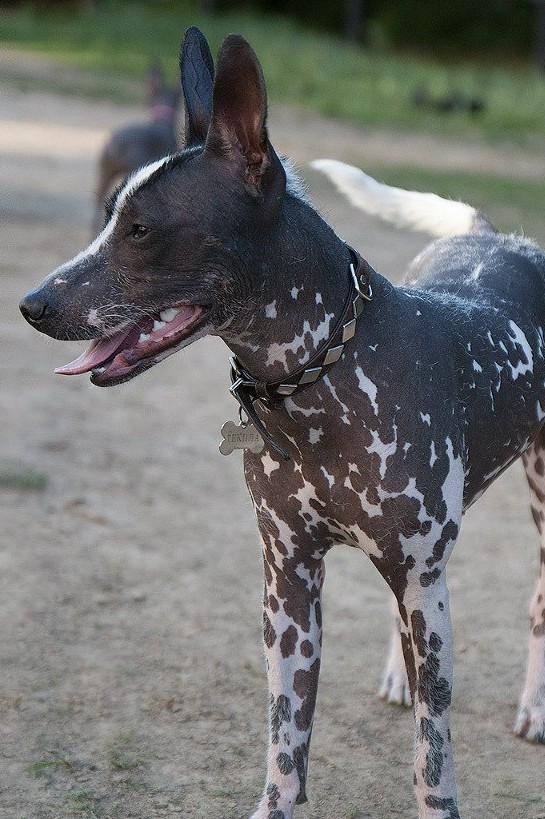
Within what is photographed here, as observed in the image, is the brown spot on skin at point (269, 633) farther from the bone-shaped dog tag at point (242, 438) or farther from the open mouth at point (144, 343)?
the open mouth at point (144, 343)

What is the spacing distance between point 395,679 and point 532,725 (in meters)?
0.44

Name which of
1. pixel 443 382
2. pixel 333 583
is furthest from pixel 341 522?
pixel 333 583

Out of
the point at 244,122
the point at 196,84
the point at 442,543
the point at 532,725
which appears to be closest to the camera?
the point at 244,122

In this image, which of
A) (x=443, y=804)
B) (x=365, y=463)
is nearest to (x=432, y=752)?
(x=443, y=804)

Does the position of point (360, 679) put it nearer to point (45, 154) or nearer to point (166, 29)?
point (45, 154)

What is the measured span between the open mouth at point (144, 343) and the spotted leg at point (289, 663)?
65 cm

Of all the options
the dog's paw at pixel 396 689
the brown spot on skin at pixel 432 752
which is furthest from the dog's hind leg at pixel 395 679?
the brown spot on skin at pixel 432 752

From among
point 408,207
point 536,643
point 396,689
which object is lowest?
point 396,689

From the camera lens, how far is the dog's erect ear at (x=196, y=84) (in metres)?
2.70

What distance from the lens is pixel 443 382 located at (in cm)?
286

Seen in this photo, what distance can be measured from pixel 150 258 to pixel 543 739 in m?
2.05

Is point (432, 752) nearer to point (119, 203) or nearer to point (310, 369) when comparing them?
point (310, 369)

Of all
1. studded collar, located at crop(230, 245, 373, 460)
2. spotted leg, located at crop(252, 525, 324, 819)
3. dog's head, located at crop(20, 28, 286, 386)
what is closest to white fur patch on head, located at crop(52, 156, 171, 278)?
dog's head, located at crop(20, 28, 286, 386)

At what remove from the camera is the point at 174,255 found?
2.49m
